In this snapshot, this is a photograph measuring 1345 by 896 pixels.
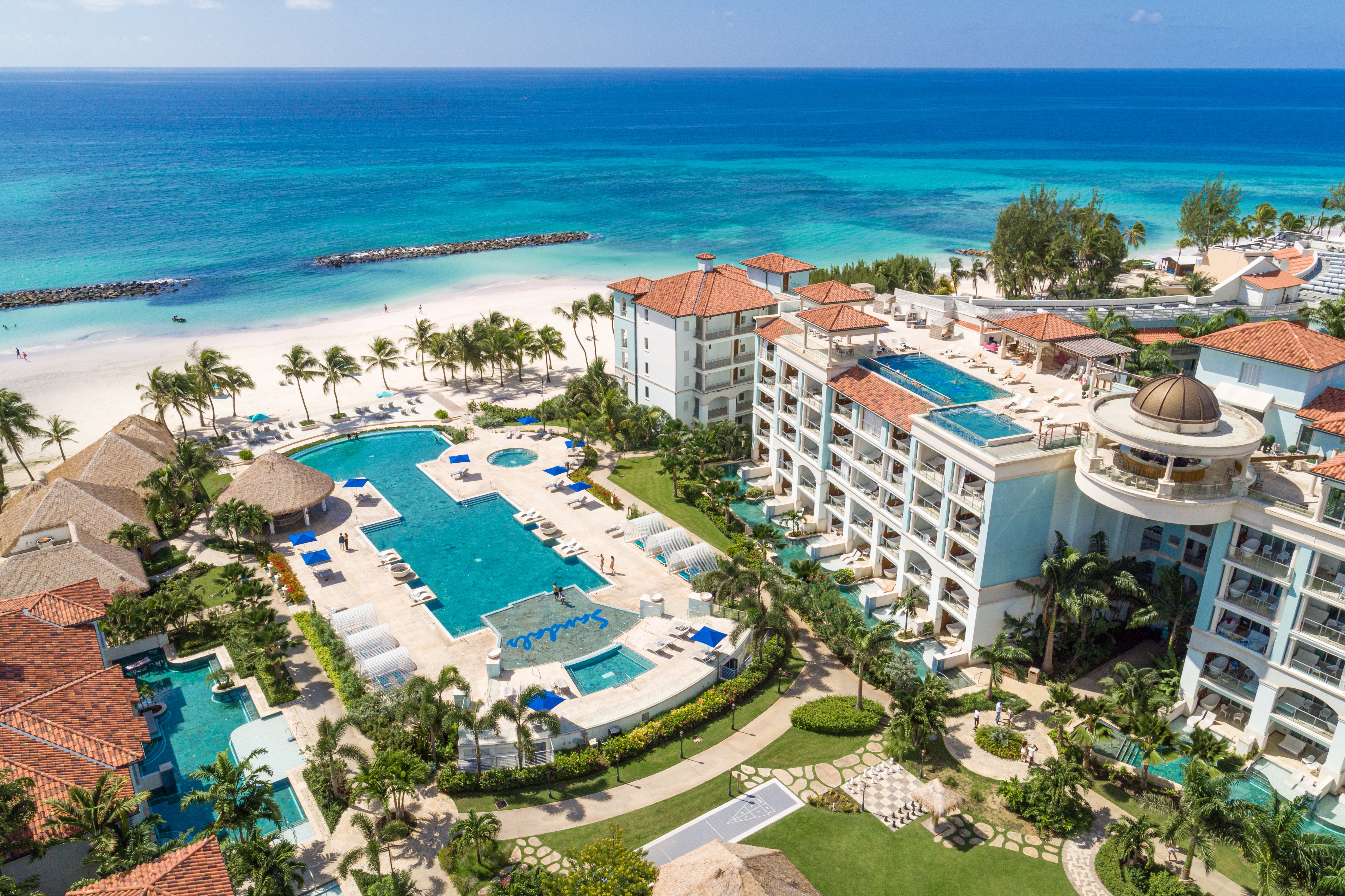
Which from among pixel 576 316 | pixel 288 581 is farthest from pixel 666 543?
pixel 576 316

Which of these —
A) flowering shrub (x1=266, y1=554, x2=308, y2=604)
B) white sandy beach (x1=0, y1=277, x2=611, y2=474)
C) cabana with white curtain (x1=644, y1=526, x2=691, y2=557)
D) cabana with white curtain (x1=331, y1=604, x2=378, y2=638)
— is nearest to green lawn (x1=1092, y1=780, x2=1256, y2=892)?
cabana with white curtain (x1=644, y1=526, x2=691, y2=557)

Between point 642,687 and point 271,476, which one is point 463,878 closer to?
point 642,687

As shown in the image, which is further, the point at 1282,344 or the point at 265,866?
the point at 1282,344

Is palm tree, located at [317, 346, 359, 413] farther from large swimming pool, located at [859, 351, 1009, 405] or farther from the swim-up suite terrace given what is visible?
large swimming pool, located at [859, 351, 1009, 405]

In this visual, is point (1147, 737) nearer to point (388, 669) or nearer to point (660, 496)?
point (388, 669)

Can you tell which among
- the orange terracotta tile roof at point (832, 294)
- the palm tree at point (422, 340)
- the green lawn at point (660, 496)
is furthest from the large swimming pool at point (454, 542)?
the orange terracotta tile roof at point (832, 294)
